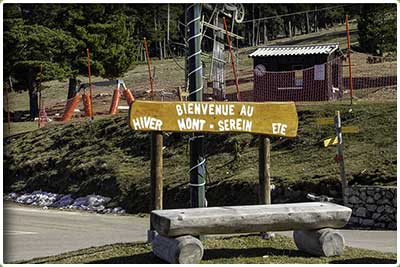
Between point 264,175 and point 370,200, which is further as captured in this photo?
point 370,200

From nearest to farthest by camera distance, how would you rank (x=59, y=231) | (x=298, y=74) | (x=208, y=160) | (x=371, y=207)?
1. (x=371, y=207)
2. (x=59, y=231)
3. (x=208, y=160)
4. (x=298, y=74)

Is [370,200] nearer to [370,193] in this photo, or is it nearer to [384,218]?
[370,193]

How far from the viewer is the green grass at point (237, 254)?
9.77m

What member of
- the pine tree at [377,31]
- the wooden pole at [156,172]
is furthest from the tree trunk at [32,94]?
the wooden pole at [156,172]

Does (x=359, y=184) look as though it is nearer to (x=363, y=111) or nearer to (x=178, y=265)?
(x=363, y=111)

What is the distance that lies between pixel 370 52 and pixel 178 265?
3837 cm

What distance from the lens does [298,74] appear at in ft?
Answer: 88.2

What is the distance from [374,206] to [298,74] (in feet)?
39.7

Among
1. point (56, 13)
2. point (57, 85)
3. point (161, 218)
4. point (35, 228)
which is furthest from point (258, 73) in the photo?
point (57, 85)

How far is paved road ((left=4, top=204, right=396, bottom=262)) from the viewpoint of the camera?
12.5m

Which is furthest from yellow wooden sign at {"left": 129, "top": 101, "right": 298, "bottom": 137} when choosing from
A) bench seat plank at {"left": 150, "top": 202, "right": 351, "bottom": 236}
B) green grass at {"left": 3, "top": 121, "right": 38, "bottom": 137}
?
green grass at {"left": 3, "top": 121, "right": 38, "bottom": 137}

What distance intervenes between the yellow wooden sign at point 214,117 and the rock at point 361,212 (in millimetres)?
5062

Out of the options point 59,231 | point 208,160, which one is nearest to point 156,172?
point 59,231

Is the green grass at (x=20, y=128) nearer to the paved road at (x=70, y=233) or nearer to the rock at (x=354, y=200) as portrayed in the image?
the paved road at (x=70, y=233)
